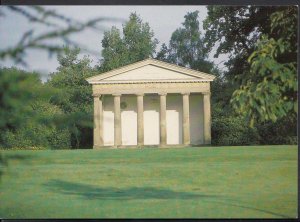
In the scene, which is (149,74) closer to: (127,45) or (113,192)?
(127,45)

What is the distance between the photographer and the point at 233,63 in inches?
332

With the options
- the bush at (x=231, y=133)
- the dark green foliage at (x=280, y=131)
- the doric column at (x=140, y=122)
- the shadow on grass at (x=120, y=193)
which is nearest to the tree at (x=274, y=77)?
the dark green foliage at (x=280, y=131)

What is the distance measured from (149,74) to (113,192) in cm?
375

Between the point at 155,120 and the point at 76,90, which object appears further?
the point at 155,120

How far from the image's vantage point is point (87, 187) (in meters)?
13.3

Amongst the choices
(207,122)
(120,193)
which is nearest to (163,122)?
(207,122)

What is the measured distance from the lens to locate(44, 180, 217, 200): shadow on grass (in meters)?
12.3

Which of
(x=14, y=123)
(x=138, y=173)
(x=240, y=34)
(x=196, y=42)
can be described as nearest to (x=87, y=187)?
(x=138, y=173)

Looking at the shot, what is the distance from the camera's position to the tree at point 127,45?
29.7ft

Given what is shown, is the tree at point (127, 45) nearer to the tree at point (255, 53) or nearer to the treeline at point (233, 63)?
the treeline at point (233, 63)

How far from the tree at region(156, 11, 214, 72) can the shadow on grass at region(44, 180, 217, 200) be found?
348cm

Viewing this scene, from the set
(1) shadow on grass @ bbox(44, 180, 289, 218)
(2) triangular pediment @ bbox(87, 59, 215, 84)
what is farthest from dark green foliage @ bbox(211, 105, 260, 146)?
(1) shadow on grass @ bbox(44, 180, 289, 218)

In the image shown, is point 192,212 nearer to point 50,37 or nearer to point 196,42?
point 196,42

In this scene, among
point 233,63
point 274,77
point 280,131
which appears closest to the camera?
point 274,77
